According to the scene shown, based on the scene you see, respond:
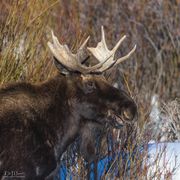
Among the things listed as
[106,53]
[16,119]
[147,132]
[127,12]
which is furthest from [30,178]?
[127,12]

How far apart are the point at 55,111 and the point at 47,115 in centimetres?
9

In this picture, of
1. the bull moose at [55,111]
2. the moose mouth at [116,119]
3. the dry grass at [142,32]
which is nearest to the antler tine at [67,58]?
the bull moose at [55,111]

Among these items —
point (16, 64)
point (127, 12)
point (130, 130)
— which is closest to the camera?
point (130, 130)

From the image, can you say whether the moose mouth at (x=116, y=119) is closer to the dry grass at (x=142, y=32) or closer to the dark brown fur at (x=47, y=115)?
the dark brown fur at (x=47, y=115)

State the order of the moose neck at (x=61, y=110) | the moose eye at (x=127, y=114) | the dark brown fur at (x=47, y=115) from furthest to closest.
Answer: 1. the moose neck at (x=61, y=110)
2. the moose eye at (x=127, y=114)
3. the dark brown fur at (x=47, y=115)

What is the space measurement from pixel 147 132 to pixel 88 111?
3.92 ft

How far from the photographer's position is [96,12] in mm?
14117

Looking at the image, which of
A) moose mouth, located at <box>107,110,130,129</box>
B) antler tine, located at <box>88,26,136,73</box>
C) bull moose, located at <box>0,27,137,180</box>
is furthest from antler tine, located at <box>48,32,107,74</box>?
moose mouth, located at <box>107,110,130,129</box>

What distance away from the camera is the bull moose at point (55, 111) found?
518 cm

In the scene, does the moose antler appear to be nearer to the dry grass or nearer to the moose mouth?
the moose mouth

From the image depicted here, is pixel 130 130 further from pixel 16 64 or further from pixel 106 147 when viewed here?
pixel 16 64

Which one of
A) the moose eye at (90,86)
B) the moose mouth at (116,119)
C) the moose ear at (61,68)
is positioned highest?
the moose ear at (61,68)

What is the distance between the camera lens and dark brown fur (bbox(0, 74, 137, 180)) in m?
5.17

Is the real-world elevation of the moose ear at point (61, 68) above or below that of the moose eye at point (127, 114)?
above
